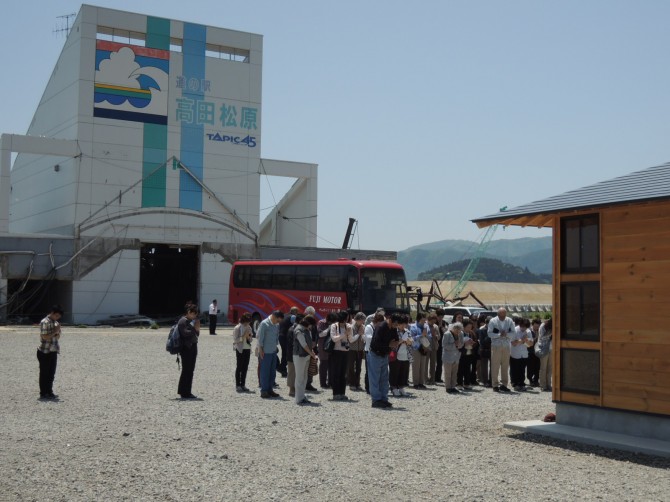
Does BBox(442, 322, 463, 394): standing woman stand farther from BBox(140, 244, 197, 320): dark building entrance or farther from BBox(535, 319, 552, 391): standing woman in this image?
BBox(140, 244, 197, 320): dark building entrance

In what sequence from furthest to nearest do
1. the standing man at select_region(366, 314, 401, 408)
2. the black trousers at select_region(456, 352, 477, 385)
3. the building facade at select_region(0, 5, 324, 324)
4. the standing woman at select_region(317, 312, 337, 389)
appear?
the building facade at select_region(0, 5, 324, 324), the black trousers at select_region(456, 352, 477, 385), the standing woman at select_region(317, 312, 337, 389), the standing man at select_region(366, 314, 401, 408)

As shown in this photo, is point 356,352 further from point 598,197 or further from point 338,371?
point 598,197

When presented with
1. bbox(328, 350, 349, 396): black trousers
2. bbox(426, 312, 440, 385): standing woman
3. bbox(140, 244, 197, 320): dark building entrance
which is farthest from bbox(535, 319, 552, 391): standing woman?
bbox(140, 244, 197, 320): dark building entrance

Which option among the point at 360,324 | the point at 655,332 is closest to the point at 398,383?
the point at 360,324

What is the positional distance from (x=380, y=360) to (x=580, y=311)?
154 inches

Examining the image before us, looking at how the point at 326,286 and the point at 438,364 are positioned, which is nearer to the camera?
the point at 438,364

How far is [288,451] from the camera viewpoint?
9.58 m

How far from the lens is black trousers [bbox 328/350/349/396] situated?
14.6 m

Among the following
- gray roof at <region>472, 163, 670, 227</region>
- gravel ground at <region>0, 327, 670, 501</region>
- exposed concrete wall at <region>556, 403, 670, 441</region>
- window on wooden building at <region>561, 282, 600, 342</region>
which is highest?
gray roof at <region>472, 163, 670, 227</region>

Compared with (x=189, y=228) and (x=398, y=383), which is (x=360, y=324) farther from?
(x=189, y=228)

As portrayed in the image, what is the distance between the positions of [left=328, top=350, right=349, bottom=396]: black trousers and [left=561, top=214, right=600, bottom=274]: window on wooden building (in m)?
4.81

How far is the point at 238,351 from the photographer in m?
15.4

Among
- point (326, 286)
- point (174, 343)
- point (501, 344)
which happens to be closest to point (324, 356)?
point (174, 343)

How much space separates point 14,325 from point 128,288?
587cm
